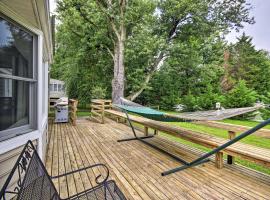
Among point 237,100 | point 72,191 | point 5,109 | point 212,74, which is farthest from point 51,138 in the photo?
point 212,74

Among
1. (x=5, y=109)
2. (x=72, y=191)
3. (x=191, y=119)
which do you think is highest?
(x=5, y=109)

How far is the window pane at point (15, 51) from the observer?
165 centimetres

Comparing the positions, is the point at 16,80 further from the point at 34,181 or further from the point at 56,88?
the point at 56,88

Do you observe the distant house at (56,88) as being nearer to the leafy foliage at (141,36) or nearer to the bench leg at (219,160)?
the leafy foliage at (141,36)

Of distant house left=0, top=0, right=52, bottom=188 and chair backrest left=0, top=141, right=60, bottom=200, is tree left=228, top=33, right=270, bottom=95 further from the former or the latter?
chair backrest left=0, top=141, right=60, bottom=200

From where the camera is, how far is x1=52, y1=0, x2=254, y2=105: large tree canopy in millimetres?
9062

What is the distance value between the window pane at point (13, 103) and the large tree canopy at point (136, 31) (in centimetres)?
720

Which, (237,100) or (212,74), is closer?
(237,100)

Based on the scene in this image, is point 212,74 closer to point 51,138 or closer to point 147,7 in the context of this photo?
point 147,7

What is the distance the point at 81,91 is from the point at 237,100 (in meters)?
9.75

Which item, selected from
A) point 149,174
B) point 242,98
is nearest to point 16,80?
point 149,174

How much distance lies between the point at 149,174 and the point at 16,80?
A: 216 cm

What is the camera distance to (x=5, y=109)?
171 centimetres

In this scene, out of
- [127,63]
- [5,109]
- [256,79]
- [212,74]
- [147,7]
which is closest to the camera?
[5,109]
